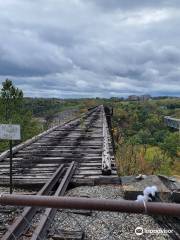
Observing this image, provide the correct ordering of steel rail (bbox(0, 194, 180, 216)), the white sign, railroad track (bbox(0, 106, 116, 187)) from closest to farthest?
steel rail (bbox(0, 194, 180, 216)) < the white sign < railroad track (bbox(0, 106, 116, 187))

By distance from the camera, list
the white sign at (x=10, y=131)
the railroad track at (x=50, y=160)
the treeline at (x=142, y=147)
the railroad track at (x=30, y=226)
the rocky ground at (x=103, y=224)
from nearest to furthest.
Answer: the railroad track at (x=30, y=226)
the rocky ground at (x=103, y=224)
the white sign at (x=10, y=131)
the railroad track at (x=50, y=160)
the treeline at (x=142, y=147)

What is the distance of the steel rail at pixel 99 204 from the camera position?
6.73 feet

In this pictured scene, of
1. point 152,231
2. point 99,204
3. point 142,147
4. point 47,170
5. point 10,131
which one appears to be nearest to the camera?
point 99,204

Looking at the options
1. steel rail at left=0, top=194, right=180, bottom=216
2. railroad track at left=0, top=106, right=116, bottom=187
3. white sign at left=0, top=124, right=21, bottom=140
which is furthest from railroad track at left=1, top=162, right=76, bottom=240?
→ railroad track at left=0, top=106, right=116, bottom=187

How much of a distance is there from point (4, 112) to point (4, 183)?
35970 millimetres

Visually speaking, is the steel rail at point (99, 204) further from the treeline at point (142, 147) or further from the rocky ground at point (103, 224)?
the treeline at point (142, 147)

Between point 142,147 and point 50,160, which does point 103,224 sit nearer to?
point 50,160

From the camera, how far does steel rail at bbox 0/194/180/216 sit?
80.8 inches

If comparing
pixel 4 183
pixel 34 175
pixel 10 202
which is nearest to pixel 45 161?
pixel 34 175

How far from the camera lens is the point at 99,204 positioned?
2.12m

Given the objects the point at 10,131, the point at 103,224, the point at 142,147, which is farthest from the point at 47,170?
the point at 142,147

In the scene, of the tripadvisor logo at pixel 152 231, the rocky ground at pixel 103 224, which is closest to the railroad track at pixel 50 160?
the rocky ground at pixel 103 224

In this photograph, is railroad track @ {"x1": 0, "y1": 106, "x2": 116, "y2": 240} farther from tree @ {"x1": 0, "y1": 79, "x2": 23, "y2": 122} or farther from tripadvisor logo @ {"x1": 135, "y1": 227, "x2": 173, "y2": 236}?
tree @ {"x1": 0, "y1": 79, "x2": 23, "y2": 122}

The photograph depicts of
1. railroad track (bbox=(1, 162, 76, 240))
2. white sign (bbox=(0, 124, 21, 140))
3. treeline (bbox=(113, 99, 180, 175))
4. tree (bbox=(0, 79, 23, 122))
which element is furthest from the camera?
tree (bbox=(0, 79, 23, 122))
